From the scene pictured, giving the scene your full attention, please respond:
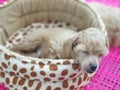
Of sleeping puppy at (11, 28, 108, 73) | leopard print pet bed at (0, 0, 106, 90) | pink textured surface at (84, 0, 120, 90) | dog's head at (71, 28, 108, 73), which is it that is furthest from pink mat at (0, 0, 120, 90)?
dog's head at (71, 28, 108, 73)

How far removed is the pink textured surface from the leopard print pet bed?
140 millimetres

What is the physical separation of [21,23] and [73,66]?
0.80 m

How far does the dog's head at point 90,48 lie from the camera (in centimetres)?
154

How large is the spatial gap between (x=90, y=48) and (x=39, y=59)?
30 cm

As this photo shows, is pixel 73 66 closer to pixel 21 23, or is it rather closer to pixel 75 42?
pixel 75 42

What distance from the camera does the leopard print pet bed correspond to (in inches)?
64.5

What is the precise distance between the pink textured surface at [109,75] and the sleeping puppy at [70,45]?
1.21 feet

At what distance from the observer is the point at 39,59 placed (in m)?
1.65

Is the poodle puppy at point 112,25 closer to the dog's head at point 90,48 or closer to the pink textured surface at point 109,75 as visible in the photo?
the pink textured surface at point 109,75

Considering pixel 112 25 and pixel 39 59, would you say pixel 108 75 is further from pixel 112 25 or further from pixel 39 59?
pixel 39 59

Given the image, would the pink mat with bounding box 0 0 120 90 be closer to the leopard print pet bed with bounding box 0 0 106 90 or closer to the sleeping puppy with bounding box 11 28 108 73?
the leopard print pet bed with bounding box 0 0 106 90

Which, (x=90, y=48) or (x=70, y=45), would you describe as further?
(x=70, y=45)

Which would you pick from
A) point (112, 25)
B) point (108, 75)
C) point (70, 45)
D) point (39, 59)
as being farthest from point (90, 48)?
point (112, 25)

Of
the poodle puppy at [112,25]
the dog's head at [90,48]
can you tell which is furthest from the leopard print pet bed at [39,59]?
the poodle puppy at [112,25]
